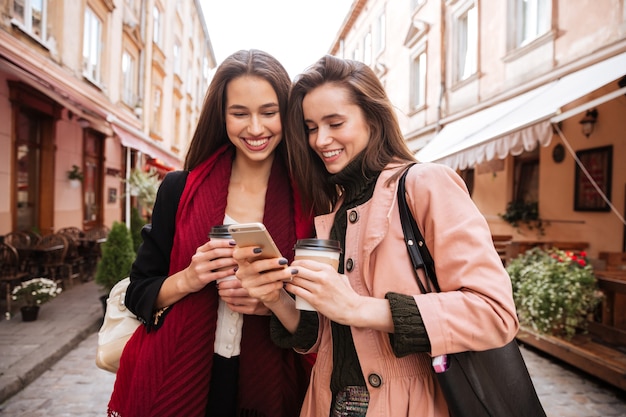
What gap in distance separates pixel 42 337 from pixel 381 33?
17699 millimetres

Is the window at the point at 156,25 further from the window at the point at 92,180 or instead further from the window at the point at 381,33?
the window at the point at 381,33

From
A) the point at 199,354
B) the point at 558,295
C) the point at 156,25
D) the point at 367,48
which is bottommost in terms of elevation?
the point at 558,295

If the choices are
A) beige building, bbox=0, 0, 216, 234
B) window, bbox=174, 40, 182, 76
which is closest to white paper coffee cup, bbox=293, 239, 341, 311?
beige building, bbox=0, 0, 216, 234

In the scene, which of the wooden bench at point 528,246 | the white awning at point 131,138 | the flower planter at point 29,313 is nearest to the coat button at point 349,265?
the wooden bench at point 528,246

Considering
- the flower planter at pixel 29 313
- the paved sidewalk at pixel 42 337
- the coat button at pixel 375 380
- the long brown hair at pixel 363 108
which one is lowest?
the paved sidewalk at pixel 42 337

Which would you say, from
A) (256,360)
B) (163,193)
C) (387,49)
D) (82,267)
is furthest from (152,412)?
(387,49)

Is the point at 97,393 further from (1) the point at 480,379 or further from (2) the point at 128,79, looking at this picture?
(2) the point at 128,79

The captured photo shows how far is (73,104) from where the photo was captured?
23.7ft

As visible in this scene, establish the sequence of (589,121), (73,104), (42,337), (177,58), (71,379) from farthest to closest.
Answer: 1. (177,58)
2. (73,104)
3. (589,121)
4. (42,337)
5. (71,379)

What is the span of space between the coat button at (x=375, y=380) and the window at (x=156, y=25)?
686 inches

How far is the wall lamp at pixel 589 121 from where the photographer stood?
22.1 ft

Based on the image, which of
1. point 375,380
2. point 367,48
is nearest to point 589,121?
point 375,380

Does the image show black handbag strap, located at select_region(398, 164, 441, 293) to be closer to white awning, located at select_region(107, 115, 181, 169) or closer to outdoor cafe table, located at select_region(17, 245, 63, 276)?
outdoor cafe table, located at select_region(17, 245, 63, 276)

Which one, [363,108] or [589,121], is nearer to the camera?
[363,108]
